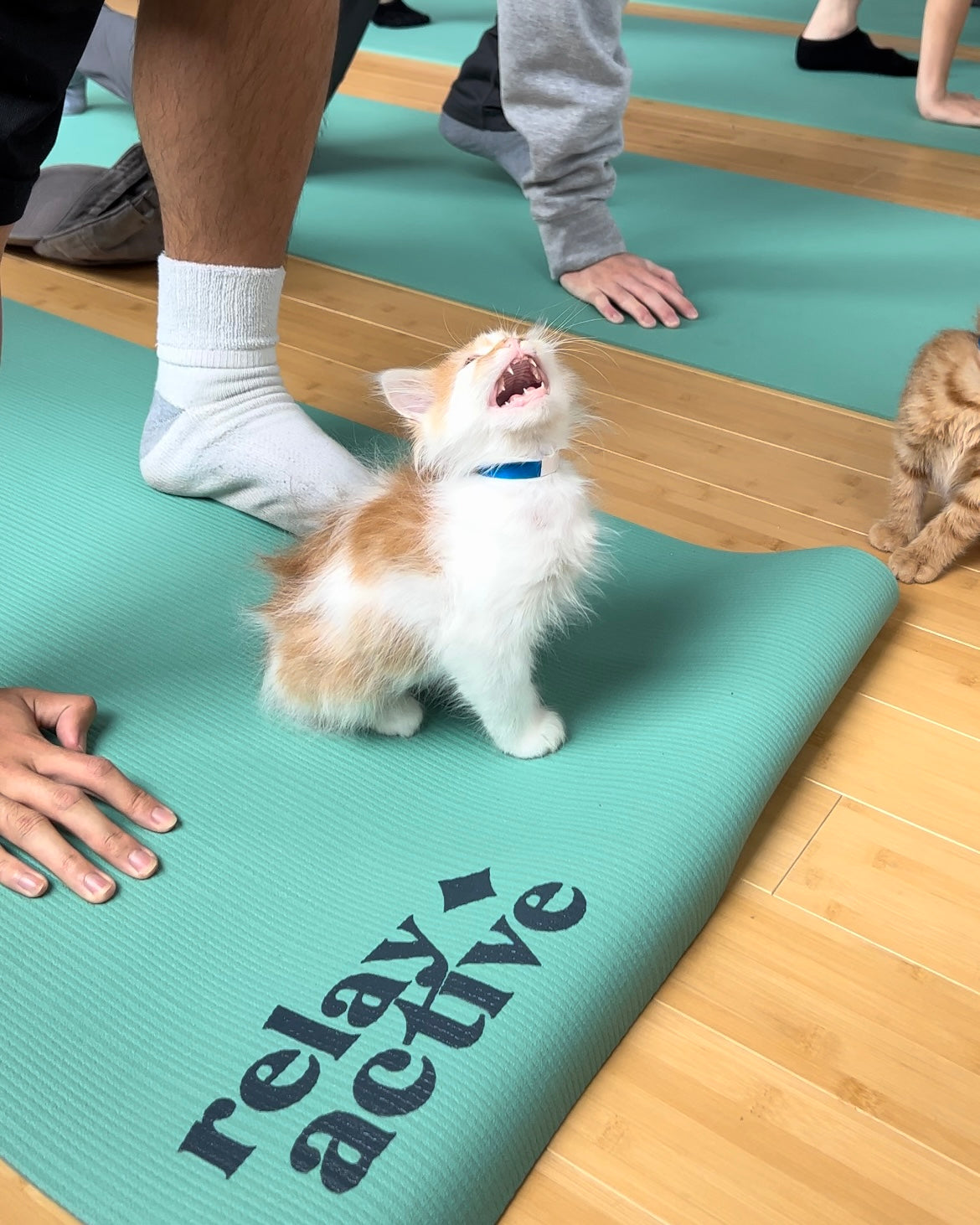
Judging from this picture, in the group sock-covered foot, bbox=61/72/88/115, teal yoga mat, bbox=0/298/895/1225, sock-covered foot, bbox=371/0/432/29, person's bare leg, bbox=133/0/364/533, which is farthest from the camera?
sock-covered foot, bbox=371/0/432/29

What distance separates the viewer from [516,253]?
1975mm

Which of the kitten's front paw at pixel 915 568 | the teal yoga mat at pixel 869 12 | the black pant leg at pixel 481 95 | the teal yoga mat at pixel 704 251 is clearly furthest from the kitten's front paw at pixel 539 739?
the teal yoga mat at pixel 869 12

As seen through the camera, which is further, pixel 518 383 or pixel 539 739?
pixel 539 739

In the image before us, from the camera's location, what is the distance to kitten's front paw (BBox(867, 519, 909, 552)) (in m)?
1.27

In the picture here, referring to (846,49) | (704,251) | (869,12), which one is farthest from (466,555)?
(869,12)

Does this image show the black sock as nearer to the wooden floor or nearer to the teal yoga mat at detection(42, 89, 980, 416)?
the teal yoga mat at detection(42, 89, 980, 416)

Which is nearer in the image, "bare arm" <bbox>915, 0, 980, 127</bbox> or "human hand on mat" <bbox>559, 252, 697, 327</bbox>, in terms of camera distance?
"human hand on mat" <bbox>559, 252, 697, 327</bbox>

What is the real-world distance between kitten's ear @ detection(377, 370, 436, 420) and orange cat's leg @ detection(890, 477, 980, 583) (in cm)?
62

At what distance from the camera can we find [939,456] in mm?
1229

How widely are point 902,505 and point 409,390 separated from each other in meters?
0.67

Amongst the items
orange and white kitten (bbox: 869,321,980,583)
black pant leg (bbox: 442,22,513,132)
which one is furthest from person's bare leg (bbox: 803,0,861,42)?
orange and white kitten (bbox: 869,321,980,583)

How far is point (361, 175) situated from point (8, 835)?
6.08ft

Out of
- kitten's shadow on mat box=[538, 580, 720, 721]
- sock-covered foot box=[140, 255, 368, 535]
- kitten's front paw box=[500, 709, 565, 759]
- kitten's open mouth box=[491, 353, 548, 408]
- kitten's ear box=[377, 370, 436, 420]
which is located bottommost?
kitten's shadow on mat box=[538, 580, 720, 721]

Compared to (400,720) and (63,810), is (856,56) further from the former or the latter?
(63,810)
